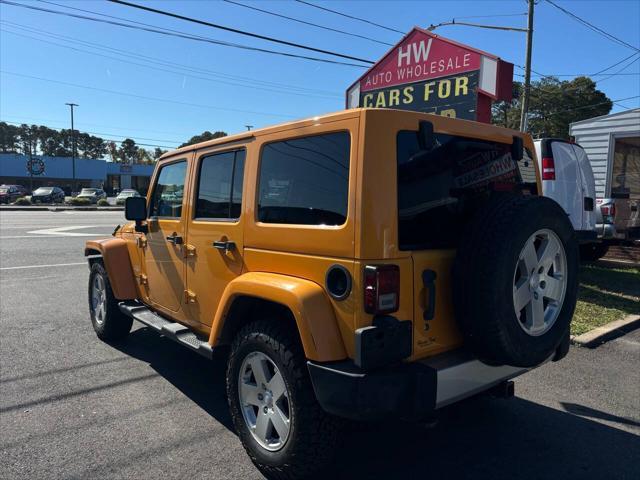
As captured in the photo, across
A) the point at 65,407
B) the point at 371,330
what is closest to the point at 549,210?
the point at 371,330

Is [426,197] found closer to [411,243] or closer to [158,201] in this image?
[411,243]

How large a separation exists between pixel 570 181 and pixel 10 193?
50.5 metres

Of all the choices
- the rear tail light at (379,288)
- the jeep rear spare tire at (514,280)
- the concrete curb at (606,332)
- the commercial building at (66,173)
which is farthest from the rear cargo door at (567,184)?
the commercial building at (66,173)

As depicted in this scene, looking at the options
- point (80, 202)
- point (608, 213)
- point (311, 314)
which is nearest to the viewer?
point (311, 314)

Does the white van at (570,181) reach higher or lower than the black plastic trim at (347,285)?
higher

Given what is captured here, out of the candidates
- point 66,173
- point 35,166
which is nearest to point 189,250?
point 35,166

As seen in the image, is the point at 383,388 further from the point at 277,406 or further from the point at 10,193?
the point at 10,193

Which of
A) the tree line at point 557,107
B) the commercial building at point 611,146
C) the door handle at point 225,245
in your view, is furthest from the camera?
the tree line at point 557,107

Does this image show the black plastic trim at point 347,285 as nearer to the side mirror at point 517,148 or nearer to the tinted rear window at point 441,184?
the tinted rear window at point 441,184

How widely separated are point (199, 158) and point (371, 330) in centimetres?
220

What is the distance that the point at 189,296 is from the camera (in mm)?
3801

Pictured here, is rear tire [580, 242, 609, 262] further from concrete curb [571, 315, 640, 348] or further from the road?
the road

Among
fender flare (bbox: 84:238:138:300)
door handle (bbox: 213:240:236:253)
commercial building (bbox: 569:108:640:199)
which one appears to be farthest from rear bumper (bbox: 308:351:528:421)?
commercial building (bbox: 569:108:640:199)

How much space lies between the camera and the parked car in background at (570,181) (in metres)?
7.32
